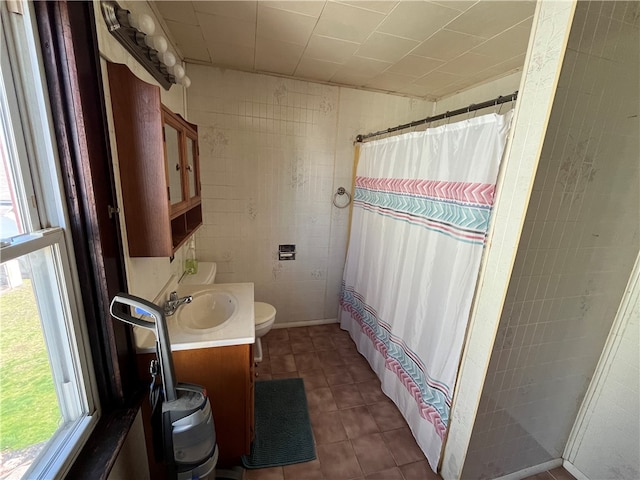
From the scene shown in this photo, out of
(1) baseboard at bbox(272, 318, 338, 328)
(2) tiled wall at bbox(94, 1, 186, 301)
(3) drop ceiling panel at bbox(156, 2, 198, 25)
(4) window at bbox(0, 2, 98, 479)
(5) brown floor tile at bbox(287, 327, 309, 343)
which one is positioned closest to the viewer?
(4) window at bbox(0, 2, 98, 479)

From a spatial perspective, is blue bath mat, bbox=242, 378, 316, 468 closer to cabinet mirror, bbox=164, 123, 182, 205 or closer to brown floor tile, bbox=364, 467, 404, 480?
brown floor tile, bbox=364, 467, 404, 480

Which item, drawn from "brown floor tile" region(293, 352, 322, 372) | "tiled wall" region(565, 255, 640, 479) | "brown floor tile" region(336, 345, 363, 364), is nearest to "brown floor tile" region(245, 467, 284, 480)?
"brown floor tile" region(293, 352, 322, 372)

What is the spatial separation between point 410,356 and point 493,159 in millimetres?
1208

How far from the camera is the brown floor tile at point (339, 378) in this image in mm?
2053

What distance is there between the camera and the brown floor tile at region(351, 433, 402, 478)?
1.47 metres

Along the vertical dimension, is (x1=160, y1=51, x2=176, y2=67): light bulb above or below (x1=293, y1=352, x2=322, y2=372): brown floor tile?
→ above

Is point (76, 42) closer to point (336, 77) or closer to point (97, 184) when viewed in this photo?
point (97, 184)

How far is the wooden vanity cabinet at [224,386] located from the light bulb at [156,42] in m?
1.31

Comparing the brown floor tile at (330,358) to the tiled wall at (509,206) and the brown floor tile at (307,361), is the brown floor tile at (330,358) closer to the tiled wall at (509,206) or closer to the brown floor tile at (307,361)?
the brown floor tile at (307,361)

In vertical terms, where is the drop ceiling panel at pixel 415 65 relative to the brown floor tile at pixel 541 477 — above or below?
above

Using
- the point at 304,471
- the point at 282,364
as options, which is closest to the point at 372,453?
the point at 304,471

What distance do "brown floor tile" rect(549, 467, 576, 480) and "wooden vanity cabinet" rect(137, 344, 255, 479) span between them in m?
1.69

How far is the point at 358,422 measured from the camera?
173 centimetres

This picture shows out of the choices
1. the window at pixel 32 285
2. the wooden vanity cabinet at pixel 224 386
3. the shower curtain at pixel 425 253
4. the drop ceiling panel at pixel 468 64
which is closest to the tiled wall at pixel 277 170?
the shower curtain at pixel 425 253
